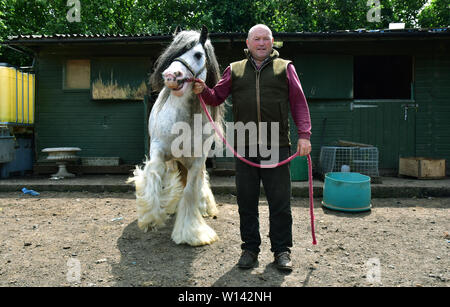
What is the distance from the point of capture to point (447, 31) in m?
6.22

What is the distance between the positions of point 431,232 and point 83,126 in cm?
712

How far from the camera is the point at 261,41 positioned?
8.42ft

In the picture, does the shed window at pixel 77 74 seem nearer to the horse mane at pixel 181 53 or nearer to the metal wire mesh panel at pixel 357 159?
the horse mane at pixel 181 53

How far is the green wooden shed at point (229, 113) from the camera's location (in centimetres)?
704

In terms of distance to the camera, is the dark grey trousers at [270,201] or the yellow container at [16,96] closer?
the dark grey trousers at [270,201]

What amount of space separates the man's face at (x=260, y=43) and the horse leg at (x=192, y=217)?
128 cm

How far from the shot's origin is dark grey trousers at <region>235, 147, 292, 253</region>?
262 centimetres

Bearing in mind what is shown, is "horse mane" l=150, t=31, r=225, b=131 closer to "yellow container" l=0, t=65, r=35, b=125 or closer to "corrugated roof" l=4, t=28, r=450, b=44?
"corrugated roof" l=4, t=28, r=450, b=44

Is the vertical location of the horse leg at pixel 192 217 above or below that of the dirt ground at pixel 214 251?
above

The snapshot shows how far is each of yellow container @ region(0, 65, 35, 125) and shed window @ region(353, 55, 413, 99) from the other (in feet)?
25.8

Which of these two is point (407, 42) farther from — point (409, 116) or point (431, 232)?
point (431, 232)

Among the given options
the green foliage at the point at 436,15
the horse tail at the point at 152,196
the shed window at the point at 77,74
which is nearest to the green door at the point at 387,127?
the horse tail at the point at 152,196

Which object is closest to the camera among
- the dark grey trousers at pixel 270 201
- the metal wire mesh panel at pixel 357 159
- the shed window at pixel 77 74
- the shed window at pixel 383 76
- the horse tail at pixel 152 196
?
the dark grey trousers at pixel 270 201
